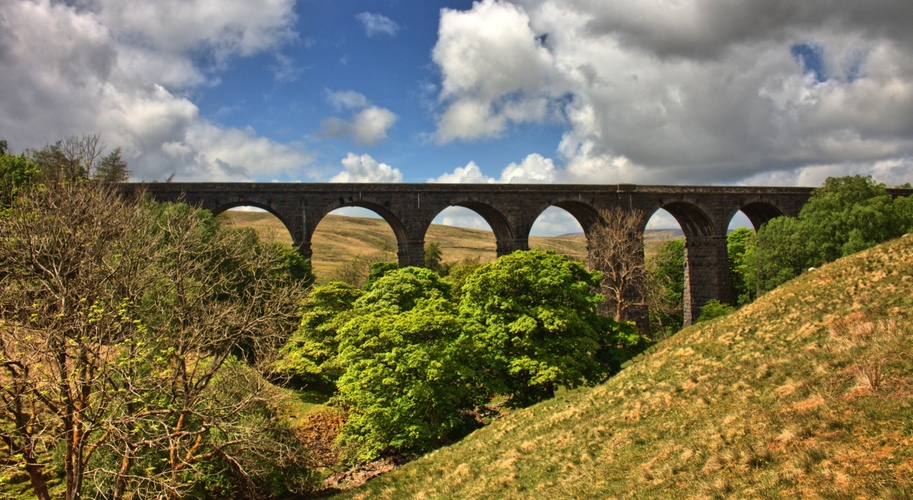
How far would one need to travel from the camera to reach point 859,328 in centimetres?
1301

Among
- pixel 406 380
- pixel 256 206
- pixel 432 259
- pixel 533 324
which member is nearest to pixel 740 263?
pixel 533 324

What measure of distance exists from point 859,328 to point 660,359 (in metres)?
7.14

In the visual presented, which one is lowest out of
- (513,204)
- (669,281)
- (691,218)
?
(669,281)

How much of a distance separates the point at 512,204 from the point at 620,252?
832 centimetres

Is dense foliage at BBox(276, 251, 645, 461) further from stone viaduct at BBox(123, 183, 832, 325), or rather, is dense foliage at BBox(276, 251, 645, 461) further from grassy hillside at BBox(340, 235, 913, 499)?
stone viaduct at BBox(123, 183, 832, 325)

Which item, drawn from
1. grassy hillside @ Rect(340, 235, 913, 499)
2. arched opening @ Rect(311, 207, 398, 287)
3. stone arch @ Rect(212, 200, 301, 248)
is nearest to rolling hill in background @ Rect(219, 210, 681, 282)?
arched opening @ Rect(311, 207, 398, 287)

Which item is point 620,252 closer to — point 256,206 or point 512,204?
point 512,204

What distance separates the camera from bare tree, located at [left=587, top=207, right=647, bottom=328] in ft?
127

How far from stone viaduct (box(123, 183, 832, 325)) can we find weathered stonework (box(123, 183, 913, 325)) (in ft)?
0.21

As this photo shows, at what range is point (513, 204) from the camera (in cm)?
3888

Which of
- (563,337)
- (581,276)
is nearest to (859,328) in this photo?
(563,337)

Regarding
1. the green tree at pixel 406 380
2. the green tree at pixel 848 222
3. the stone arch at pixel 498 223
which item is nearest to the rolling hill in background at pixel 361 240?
the stone arch at pixel 498 223

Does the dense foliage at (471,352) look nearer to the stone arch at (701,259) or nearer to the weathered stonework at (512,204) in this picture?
the weathered stonework at (512,204)

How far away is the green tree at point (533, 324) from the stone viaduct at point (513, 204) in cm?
1141
